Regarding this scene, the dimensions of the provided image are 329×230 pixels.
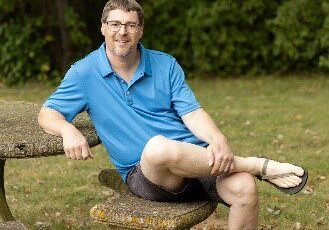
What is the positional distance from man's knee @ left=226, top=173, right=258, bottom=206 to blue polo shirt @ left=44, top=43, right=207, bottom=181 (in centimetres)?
31

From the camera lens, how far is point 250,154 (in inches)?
325

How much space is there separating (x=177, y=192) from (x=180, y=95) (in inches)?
20.1

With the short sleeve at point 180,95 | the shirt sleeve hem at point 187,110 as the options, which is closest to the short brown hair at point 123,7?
the short sleeve at point 180,95

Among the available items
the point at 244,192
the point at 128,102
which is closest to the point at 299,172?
the point at 244,192

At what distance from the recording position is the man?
446 cm

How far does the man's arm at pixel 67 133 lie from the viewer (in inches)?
175

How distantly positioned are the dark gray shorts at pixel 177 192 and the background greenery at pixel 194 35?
798 centimetres

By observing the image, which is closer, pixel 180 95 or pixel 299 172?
pixel 299 172

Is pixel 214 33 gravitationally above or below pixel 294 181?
below

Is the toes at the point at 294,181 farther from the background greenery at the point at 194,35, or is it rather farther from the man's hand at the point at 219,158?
the background greenery at the point at 194,35

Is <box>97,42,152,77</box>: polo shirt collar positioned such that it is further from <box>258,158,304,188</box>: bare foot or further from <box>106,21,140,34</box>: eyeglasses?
<box>258,158,304,188</box>: bare foot

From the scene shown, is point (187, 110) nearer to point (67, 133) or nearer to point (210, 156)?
point (210, 156)

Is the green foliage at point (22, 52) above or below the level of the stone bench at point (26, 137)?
below

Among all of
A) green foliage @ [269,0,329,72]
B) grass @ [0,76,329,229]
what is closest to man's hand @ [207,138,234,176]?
grass @ [0,76,329,229]
